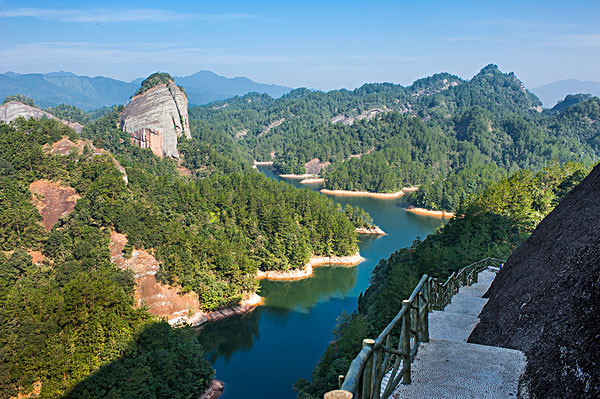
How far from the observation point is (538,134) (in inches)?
5054

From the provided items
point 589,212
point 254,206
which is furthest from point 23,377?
point 254,206

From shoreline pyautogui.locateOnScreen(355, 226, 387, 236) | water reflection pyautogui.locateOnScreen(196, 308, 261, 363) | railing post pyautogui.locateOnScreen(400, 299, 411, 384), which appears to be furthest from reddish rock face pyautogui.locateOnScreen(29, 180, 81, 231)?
railing post pyautogui.locateOnScreen(400, 299, 411, 384)

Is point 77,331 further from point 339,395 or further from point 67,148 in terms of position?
point 67,148

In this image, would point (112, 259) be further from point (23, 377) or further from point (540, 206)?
point (540, 206)

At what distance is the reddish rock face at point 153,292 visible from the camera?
1417 inches

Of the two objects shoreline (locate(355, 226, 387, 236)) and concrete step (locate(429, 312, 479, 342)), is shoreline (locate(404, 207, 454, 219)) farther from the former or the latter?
concrete step (locate(429, 312, 479, 342))

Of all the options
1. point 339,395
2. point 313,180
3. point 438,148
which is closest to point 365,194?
point 313,180

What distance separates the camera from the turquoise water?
1142 inches

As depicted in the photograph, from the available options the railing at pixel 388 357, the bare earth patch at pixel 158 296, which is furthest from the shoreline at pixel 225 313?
the railing at pixel 388 357

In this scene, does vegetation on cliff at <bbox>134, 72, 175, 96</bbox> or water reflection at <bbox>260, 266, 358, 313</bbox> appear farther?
vegetation on cliff at <bbox>134, 72, 175, 96</bbox>

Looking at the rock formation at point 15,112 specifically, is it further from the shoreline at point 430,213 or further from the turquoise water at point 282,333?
the shoreline at point 430,213

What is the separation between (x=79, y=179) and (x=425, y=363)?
4694 cm

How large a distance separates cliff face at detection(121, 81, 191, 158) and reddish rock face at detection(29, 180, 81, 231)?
41183 mm

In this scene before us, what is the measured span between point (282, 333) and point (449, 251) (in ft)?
49.6
